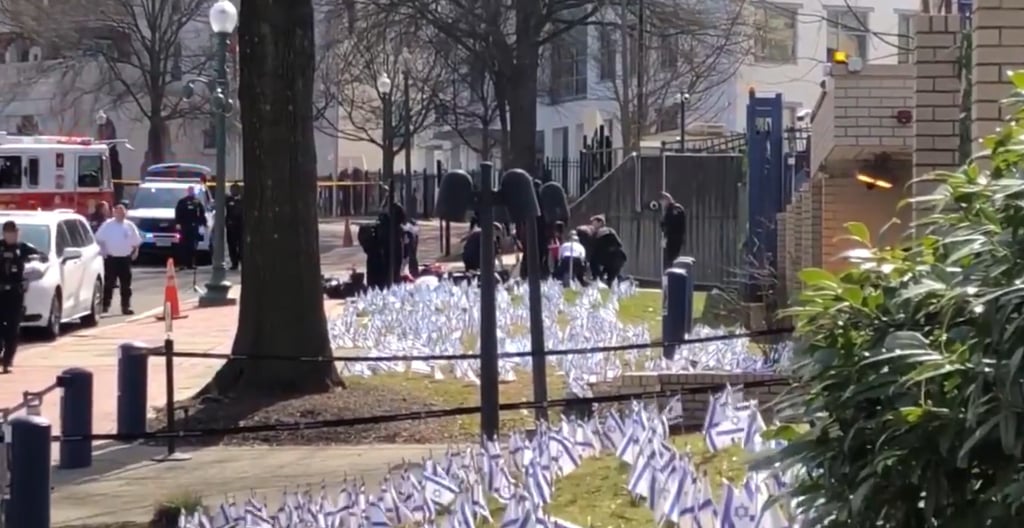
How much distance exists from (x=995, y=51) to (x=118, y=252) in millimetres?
17788

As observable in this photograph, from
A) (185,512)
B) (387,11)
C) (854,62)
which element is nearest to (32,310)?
(854,62)

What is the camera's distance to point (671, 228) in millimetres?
26250

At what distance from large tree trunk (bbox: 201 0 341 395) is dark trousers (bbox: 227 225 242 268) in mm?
20196

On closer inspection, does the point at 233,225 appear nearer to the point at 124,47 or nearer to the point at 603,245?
the point at 603,245

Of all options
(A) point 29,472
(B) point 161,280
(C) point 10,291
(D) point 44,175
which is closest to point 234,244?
(B) point 161,280

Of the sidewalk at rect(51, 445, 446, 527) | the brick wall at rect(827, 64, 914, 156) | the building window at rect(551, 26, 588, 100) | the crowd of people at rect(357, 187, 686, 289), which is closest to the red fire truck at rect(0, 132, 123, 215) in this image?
the building window at rect(551, 26, 588, 100)

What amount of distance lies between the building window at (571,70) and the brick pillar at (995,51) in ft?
124

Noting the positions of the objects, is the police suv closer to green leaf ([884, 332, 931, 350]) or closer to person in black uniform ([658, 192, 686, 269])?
person in black uniform ([658, 192, 686, 269])

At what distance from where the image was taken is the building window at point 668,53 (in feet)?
126

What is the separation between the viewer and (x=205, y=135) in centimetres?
6588

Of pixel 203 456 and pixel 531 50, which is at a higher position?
pixel 531 50

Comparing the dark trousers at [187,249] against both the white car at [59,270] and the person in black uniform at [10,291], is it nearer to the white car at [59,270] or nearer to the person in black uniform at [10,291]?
the white car at [59,270]

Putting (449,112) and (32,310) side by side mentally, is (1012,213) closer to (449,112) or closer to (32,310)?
(32,310)

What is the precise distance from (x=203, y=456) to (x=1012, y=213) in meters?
8.71
